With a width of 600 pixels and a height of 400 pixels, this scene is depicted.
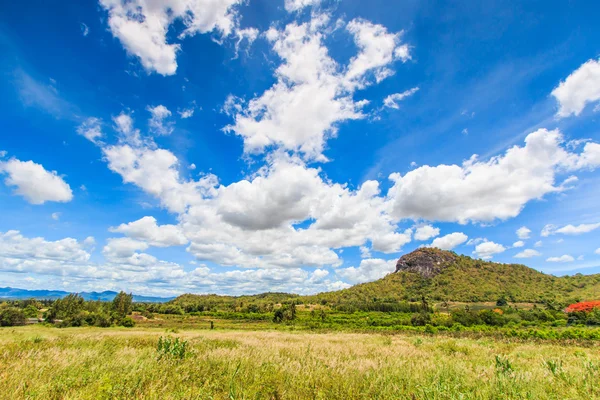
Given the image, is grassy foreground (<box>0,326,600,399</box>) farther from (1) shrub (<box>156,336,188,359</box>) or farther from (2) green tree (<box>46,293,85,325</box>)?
(2) green tree (<box>46,293,85,325</box>)

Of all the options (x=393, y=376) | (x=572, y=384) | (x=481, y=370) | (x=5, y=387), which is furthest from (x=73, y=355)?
(x=572, y=384)

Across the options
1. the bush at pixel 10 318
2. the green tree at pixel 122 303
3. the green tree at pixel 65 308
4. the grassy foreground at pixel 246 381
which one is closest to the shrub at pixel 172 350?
the grassy foreground at pixel 246 381

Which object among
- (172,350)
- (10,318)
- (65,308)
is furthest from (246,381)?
(65,308)

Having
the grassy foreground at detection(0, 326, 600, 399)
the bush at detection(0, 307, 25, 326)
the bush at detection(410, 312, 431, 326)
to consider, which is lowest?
the bush at detection(0, 307, 25, 326)

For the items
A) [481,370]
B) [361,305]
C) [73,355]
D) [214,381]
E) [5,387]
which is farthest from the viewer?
[361,305]

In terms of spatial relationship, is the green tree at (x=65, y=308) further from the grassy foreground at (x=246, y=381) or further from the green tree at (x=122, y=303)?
the grassy foreground at (x=246, y=381)

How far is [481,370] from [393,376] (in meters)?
3.69

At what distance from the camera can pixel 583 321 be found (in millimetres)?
84062

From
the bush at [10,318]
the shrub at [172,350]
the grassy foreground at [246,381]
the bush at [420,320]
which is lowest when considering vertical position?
the bush at [10,318]

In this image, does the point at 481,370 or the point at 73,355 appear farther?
the point at 481,370

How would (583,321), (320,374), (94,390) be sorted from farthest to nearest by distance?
(583,321) → (320,374) → (94,390)

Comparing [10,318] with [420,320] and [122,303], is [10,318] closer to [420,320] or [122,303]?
[122,303]

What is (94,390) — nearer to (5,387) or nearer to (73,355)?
(5,387)

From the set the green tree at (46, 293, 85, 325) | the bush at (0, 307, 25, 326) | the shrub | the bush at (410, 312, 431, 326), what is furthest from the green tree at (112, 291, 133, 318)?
the shrub
